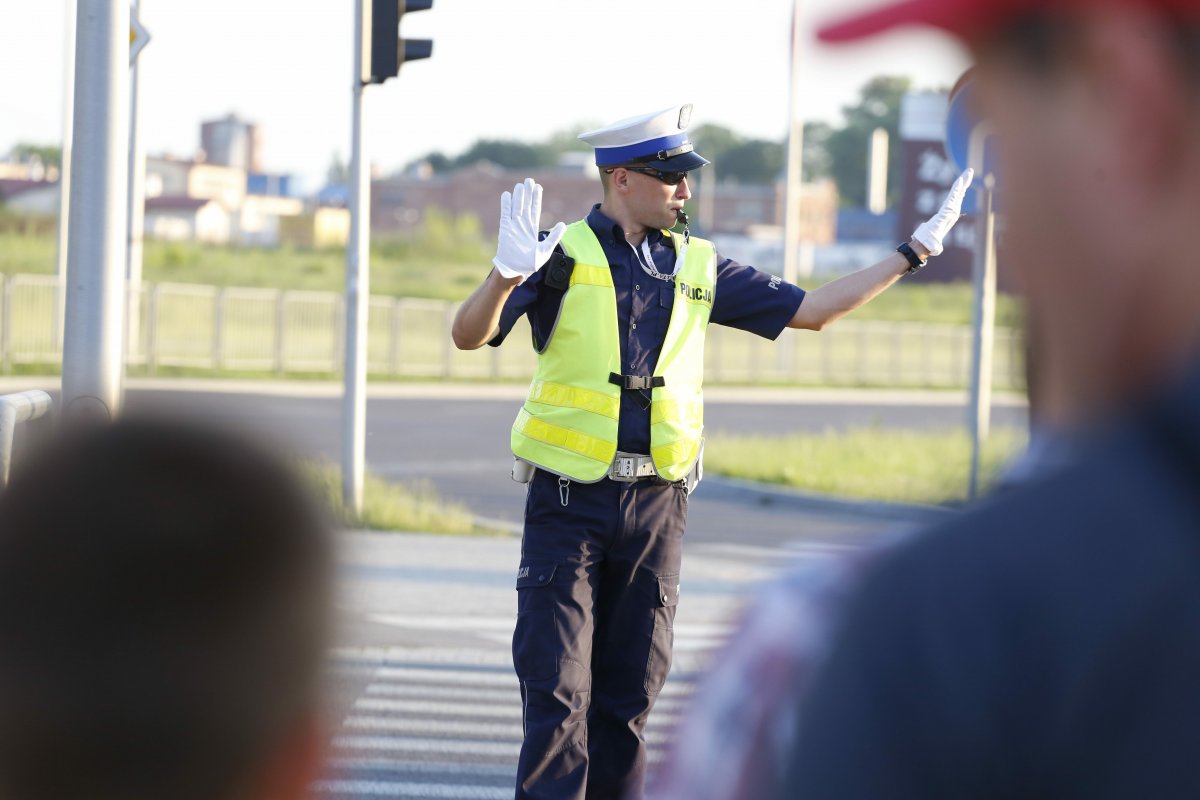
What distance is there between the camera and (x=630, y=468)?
4.75 meters

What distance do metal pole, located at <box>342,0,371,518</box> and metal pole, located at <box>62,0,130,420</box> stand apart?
482 cm

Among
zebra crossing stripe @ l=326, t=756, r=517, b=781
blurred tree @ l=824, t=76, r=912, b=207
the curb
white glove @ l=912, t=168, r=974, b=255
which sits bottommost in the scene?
zebra crossing stripe @ l=326, t=756, r=517, b=781

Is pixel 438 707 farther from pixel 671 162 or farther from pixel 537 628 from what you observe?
pixel 671 162

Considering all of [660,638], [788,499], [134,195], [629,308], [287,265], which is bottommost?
[788,499]

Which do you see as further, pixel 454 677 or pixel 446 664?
pixel 446 664

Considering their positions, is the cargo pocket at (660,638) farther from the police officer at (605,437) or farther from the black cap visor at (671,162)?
the black cap visor at (671,162)

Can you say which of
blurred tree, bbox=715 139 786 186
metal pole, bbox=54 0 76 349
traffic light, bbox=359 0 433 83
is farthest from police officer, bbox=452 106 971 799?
blurred tree, bbox=715 139 786 186

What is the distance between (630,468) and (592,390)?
0.25 metres

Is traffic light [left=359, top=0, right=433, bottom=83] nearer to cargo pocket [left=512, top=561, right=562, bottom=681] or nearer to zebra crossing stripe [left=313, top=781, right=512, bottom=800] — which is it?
zebra crossing stripe [left=313, top=781, right=512, bottom=800]

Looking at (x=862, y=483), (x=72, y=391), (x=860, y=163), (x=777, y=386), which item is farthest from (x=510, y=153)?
(x=72, y=391)

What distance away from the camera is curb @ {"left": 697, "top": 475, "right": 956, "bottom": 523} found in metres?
14.5

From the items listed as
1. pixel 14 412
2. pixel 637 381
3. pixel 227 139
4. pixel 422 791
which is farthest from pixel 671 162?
pixel 227 139

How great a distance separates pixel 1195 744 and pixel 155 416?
855 mm

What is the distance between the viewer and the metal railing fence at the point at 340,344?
28.7 metres
